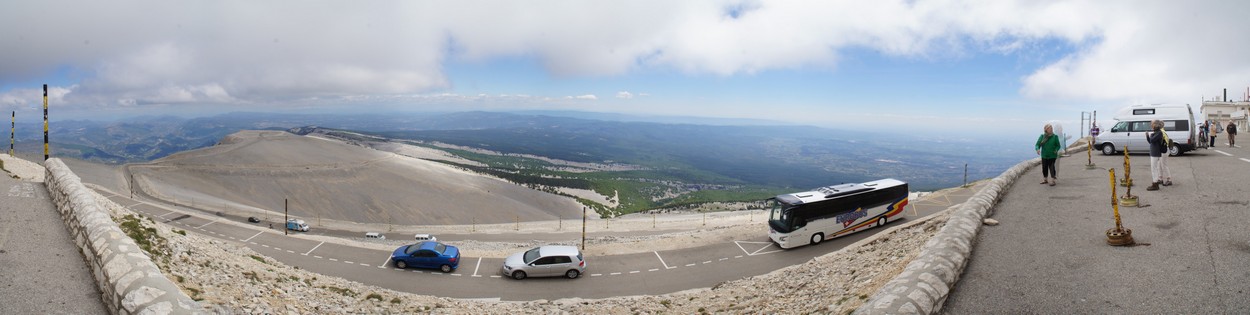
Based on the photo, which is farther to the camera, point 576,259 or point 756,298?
point 576,259

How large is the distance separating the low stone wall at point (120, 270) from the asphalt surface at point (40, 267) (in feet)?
0.55

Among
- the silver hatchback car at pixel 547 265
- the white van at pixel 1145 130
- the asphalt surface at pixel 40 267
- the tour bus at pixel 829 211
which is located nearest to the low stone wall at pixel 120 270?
the asphalt surface at pixel 40 267

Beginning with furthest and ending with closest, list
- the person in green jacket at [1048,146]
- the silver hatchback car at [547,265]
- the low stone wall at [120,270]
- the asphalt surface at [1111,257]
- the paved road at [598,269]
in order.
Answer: the silver hatchback car at [547,265] → the paved road at [598,269] → the person in green jacket at [1048,146] → the low stone wall at [120,270] → the asphalt surface at [1111,257]

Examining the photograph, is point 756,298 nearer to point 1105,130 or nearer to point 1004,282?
point 1004,282

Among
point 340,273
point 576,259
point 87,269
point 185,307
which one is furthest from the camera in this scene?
point 340,273

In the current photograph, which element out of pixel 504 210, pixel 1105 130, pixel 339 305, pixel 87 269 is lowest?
pixel 504 210

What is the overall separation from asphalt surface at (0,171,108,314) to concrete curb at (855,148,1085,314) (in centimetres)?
1001

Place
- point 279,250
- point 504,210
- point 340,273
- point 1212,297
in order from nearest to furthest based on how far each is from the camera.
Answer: point 1212,297
point 340,273
point 279,250
point 504,210

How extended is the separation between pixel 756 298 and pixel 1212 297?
7.27 m

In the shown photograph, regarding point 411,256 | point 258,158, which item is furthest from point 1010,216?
point 258,158

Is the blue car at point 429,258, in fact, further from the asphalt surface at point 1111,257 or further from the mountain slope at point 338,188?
the mountain slope at point 338,188

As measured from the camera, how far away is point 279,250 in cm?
2647

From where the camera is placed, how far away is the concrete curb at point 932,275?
5.50 m

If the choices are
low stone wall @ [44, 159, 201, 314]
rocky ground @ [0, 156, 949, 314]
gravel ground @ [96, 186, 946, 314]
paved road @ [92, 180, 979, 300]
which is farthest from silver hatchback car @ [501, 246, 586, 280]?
low stone wall @ [44, 159, 201, 314]
